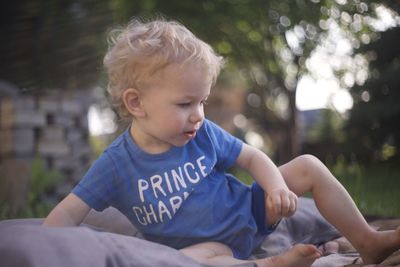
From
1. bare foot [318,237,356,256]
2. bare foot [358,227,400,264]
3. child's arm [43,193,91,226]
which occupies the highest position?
bare foot [358,227,400,264]

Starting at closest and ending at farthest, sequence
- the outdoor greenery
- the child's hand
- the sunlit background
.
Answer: the child's hand → the sunlit background → the outdoor greenery

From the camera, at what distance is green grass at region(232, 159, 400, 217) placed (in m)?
2.34

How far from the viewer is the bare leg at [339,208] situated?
144 cm

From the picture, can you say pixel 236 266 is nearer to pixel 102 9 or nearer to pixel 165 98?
pixel 165 98

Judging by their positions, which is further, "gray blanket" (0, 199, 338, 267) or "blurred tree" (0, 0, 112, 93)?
"blurred tree" (0, 0, 112, 93)

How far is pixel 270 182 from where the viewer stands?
1.51 meters

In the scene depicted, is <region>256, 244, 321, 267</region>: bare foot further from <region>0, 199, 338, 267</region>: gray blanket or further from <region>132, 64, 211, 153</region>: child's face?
<region>132, 64, 211, 153</region>: child's face

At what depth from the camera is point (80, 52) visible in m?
2.52

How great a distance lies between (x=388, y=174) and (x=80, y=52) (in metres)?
1.91

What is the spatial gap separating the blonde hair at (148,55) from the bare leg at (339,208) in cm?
36

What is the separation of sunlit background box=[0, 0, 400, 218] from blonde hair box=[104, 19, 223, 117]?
1.17 feet

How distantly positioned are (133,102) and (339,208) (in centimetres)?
64

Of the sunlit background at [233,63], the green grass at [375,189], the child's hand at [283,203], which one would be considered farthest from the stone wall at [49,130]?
the child's hand at [283,203]

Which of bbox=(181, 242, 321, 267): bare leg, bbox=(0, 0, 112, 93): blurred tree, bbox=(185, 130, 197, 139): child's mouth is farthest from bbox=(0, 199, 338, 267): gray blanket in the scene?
bbox=(0, 0, 112, 93): blurred tree
